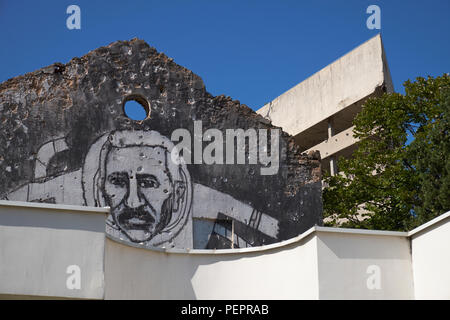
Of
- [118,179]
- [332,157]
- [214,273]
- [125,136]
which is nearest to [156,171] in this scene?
[118,179]

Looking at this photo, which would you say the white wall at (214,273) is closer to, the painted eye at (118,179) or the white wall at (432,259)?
the white wall at (432,259)

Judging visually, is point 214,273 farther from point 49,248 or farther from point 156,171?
point 156,171

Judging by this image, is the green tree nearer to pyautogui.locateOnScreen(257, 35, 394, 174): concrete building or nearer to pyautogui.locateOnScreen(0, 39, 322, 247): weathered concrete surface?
pyautogui.locateOnScreen(0, 39, 322, 247): weathered concrete surface

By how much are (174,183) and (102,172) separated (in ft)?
5.41

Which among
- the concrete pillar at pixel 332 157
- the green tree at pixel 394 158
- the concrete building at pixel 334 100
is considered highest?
the concrete building at pixel 334 100

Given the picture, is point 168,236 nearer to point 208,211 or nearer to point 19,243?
point 208,211

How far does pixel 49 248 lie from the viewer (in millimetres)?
11273

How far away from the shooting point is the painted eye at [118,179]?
17328mm

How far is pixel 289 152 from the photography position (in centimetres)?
1895

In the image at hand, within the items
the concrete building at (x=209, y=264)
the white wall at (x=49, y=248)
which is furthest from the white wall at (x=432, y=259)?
the white wall at (x=49, y=248)

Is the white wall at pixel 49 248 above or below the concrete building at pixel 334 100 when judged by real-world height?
below

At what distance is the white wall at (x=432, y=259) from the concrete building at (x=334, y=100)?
2191cm

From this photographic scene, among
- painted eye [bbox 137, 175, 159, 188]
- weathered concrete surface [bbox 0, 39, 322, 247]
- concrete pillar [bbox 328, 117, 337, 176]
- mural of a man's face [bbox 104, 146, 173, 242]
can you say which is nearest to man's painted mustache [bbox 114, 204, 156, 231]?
mural of a man's face [bbox 104, 146, 173, 242]

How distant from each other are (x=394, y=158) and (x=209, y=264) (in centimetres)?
1276
